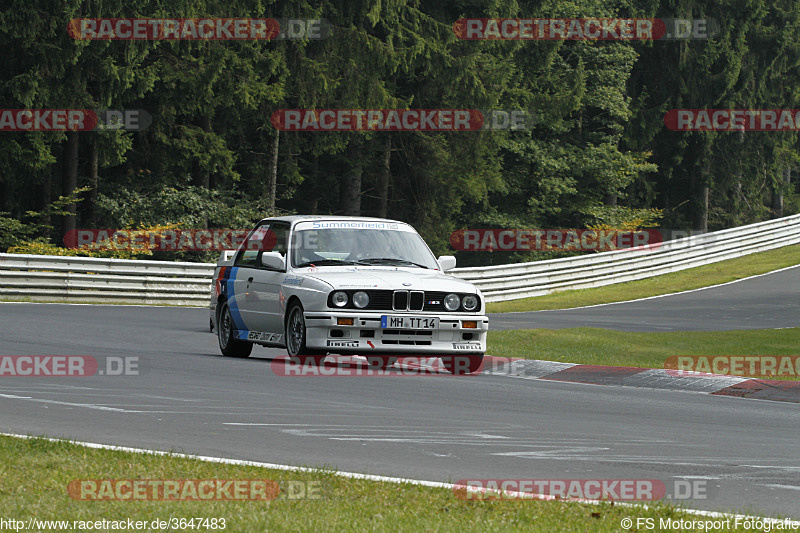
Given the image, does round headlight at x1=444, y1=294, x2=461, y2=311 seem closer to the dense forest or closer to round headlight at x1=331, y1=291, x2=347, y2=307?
round headlight at x1=331, y1=291, x2=347, y2=307

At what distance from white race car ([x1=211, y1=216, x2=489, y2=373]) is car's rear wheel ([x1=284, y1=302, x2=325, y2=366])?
0.01 m

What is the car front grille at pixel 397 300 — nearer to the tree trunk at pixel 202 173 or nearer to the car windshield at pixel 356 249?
the car windshield at pixel 356 249

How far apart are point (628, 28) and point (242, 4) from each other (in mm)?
21265

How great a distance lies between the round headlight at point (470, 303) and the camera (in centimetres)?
1443

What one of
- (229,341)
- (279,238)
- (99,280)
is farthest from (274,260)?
(99,280)

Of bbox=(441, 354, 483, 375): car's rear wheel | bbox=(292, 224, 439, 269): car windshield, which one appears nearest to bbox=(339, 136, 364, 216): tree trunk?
bbox=(292, 224, 439, 269): car windshield

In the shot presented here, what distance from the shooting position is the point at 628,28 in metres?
53.8

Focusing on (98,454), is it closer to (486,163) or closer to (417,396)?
(417,396)

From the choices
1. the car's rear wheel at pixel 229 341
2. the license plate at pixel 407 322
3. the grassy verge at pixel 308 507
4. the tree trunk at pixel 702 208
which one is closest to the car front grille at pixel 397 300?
the license plate at pixel 407 322

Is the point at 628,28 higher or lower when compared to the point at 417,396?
higher

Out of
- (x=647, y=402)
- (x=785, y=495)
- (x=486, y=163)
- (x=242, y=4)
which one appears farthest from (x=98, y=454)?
(x=486, y=163)

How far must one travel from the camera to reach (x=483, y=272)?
34719 mm

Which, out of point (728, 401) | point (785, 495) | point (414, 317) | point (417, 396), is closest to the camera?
point (785, 495)

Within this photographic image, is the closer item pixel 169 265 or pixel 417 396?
pixel 417 396
